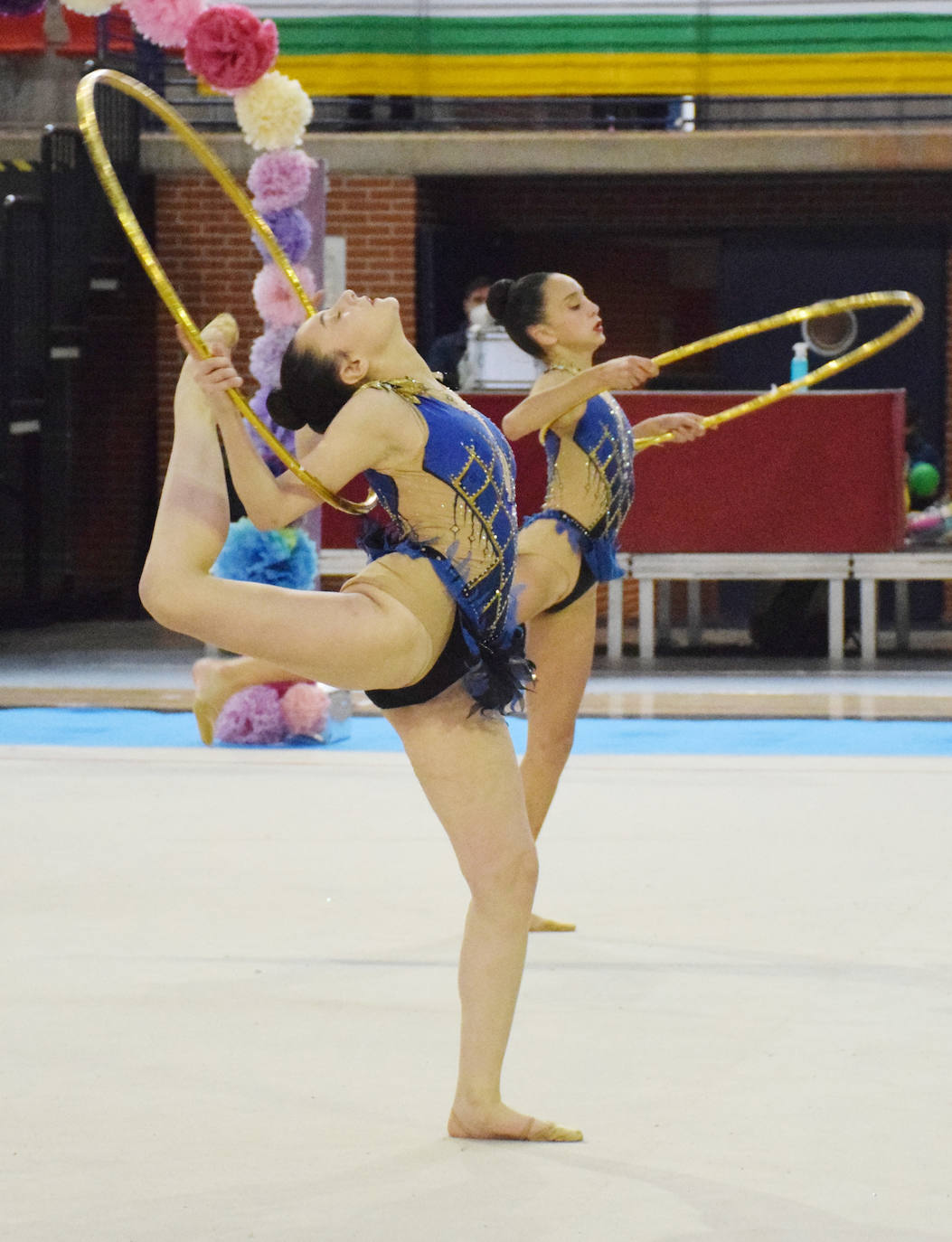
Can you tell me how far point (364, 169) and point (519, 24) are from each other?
147 cm

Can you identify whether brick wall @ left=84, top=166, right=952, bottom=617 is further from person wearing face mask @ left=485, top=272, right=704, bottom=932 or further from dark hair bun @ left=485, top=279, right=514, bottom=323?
person wearing face mask @ left=485, top=272, right=704, bottom=932

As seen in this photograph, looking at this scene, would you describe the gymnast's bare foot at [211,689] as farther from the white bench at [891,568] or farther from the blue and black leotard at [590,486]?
the white bench at [891,568]

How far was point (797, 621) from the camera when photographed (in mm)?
11828

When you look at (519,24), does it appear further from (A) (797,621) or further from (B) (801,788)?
(B) (801,788)

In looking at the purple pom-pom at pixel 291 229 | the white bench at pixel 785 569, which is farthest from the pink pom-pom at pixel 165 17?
the white bench at pixel 785 569

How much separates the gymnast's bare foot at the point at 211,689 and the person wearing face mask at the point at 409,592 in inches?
130

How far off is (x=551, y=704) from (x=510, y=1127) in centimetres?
181

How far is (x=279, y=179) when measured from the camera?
7.91 metres

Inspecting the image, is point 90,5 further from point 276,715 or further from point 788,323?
point 276,715

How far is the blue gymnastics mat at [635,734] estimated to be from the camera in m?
8.27

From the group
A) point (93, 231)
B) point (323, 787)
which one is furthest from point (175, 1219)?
point (93, 231)

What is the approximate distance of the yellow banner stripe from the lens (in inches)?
492

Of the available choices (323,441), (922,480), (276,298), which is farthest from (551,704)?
(922,480)

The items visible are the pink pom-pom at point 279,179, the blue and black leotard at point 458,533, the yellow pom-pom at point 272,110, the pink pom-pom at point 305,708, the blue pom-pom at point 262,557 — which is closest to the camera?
the blue and black leotard at point 458,533
